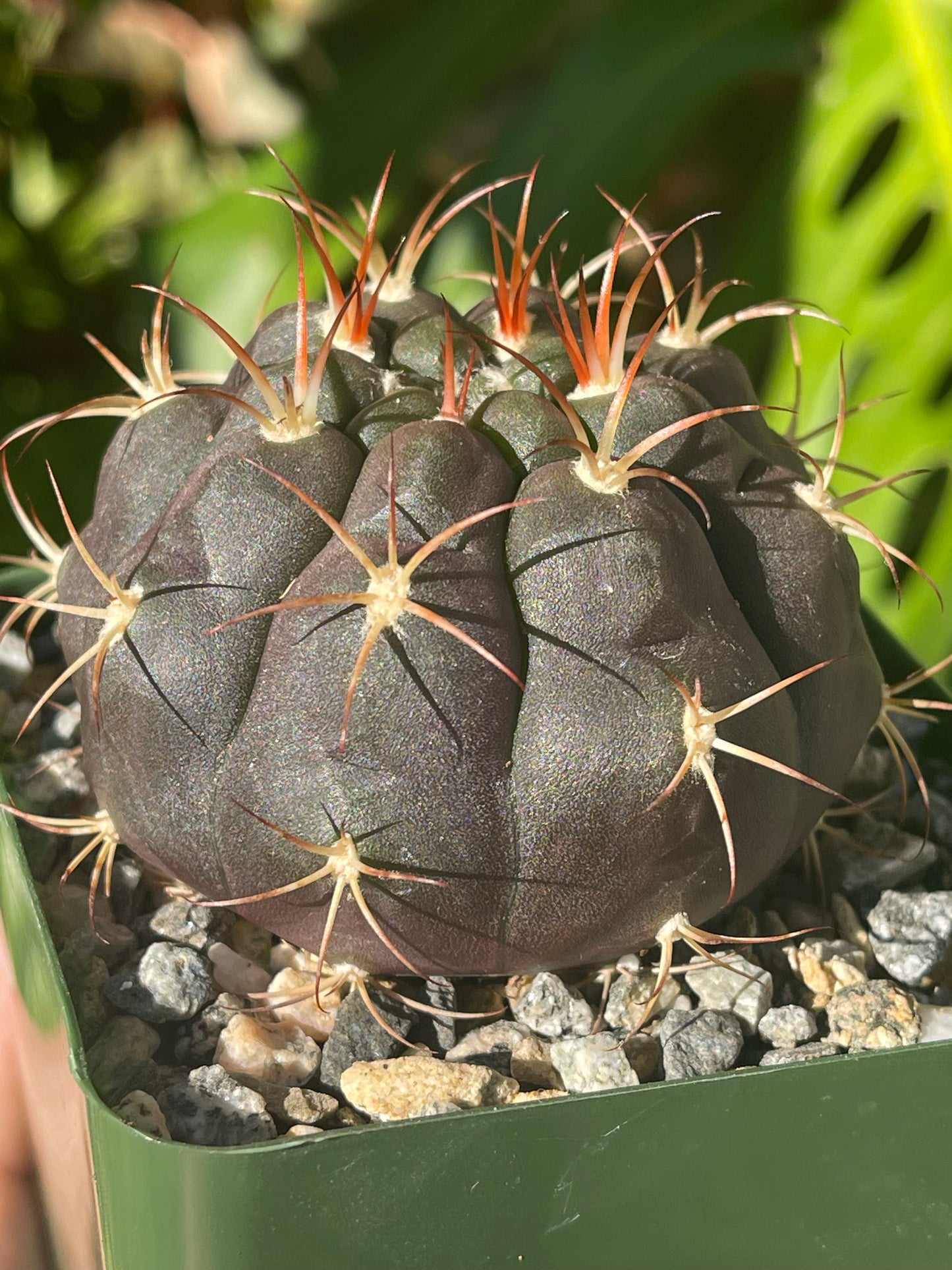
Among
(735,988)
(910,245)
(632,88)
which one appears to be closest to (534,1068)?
(735,988)

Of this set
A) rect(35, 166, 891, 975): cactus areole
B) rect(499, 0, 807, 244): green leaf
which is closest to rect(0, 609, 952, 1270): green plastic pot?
rect(35, 166, 891, 975): cactus areole

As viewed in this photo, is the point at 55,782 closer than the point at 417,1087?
No

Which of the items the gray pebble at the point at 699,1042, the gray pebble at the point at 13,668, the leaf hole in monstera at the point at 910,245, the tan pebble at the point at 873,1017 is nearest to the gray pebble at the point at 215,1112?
the gray pebble at the point at 699,1042

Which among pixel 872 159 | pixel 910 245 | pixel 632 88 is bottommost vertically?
pixel 910 245

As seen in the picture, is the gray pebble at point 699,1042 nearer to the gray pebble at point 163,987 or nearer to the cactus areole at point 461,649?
the cactus areole at point 461,649

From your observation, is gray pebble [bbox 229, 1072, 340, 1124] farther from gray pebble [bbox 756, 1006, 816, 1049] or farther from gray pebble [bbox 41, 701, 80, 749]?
gray pebble [bbox 41, 701, 80, 749]

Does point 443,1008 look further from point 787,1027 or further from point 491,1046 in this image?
point 787,1027
